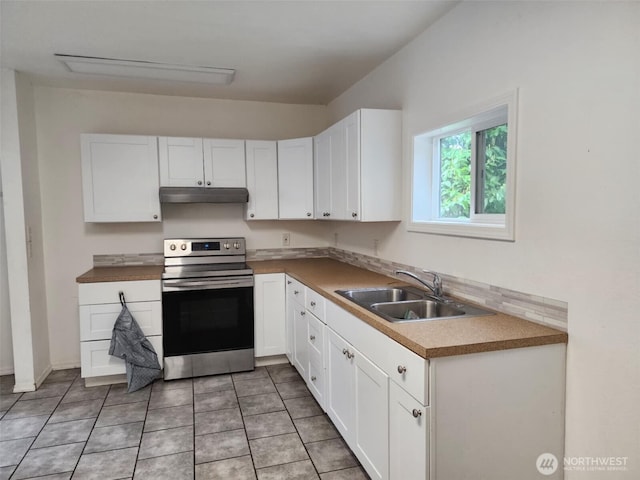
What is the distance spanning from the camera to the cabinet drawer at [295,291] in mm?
3025

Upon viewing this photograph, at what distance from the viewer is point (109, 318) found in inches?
124

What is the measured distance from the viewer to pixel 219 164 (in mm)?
3594

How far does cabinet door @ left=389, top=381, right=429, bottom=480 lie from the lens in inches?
57.7

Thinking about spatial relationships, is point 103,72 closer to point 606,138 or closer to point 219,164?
point 219,164

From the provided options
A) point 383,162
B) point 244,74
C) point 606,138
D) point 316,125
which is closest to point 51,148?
point 244,74

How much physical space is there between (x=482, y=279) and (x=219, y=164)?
2.44 m

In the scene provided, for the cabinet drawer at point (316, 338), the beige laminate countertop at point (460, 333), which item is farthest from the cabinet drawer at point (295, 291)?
the beige laminate countertop at point (460, 333)

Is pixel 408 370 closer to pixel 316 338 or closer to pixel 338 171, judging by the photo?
pixel 316 338

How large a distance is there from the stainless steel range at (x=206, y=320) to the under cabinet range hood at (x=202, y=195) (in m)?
0.58

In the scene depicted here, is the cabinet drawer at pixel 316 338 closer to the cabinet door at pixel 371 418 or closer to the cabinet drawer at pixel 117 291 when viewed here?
the cabinet door at pixel 371 418

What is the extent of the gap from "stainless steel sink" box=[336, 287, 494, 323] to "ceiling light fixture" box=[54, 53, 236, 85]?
1929 millimetres

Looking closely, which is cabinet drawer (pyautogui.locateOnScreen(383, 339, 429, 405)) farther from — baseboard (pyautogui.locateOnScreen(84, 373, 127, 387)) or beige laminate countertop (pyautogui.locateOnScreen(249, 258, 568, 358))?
baseboard (pyautogui.locateOnScreen(84, 373, 127, 387))

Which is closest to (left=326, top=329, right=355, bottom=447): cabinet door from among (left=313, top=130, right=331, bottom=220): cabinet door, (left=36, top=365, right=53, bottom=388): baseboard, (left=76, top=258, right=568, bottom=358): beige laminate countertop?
(left=76, top=258, right=568, bottom=358): beige laminate countertop

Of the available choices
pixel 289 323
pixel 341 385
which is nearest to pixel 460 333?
pixel 341 385
